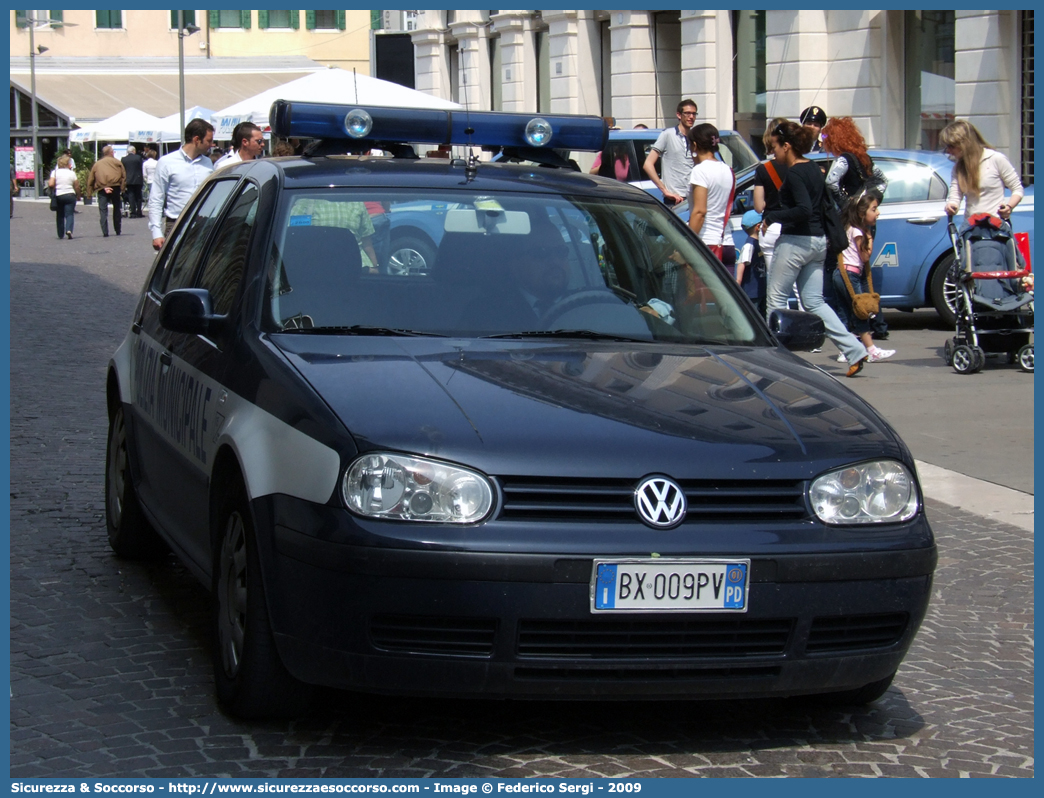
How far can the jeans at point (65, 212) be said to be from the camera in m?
30.3

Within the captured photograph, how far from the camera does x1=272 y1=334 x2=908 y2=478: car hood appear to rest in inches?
151

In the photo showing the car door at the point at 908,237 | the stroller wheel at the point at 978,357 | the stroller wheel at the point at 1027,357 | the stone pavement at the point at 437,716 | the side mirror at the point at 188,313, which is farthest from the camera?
the car door at the point at 908,237

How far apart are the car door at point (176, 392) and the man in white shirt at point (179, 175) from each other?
19.9 ft

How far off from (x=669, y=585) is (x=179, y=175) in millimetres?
9256

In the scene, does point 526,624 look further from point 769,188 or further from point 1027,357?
point 769,188

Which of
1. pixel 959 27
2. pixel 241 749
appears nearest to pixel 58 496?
pixel 241 749

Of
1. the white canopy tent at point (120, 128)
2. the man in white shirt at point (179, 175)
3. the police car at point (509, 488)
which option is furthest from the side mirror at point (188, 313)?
the white canopy tent at point (120, 128)

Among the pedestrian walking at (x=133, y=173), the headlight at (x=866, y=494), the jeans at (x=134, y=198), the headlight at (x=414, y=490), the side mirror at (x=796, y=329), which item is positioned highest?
the pedestrian walking at (x=133, y=173)

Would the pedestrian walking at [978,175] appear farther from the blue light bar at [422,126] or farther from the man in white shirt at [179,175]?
the blue light bar at [422,126]

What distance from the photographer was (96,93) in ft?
176

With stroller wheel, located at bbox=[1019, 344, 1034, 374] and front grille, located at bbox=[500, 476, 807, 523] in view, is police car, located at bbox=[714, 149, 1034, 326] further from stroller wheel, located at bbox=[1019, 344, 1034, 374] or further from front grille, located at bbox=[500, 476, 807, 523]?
front grille, located at bbox=[500, 476, 807, 523]

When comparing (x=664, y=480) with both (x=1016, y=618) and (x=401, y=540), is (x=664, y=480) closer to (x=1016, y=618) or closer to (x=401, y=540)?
(x=401, y=540)

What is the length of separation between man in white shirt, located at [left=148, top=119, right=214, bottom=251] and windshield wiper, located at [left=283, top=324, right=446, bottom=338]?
25.6 ft

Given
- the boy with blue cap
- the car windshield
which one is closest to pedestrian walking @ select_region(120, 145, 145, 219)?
the boy with blue cap
